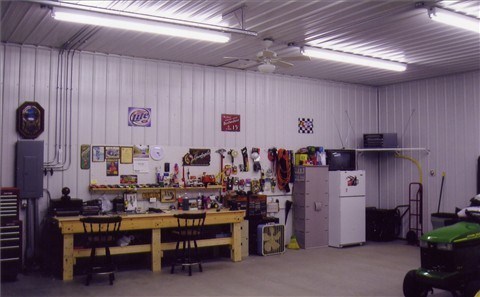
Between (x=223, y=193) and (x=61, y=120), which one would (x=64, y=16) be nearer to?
(x=61, y=120)

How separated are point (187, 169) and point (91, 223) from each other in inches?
97.2

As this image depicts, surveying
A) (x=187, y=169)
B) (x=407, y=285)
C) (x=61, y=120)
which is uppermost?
(x=61, y=120)

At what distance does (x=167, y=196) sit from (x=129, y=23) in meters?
3.48

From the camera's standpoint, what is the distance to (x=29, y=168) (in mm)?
6961

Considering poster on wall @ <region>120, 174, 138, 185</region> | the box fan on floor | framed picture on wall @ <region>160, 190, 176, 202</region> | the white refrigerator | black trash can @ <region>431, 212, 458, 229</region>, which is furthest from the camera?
the white refrigerator

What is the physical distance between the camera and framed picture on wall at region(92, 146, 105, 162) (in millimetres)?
7668

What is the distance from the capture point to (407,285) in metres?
5.65

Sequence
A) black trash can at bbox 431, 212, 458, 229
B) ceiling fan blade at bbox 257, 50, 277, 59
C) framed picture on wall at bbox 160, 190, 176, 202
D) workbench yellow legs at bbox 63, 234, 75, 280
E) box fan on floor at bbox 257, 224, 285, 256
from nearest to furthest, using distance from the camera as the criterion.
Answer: ceiling fan blade at bbox 257, 50, 277, 59 → workbench yellow legs at bbox 63, 234, 75, 280 → framed picture on wall at bbox 160, 190, 176, 202 → box fan on floor at bbox 257, 224, 285, 256 → black trash can at bbox 431, 212, 458, 229

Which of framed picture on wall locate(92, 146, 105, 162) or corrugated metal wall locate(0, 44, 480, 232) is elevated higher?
corrugated metal wall locate(0, 44, 480, 232)

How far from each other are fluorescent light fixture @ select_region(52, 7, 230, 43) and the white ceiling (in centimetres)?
16

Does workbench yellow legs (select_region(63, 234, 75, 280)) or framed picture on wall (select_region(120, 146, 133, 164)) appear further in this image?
framed picture on wall (select_region(120, 146, 133, 164))

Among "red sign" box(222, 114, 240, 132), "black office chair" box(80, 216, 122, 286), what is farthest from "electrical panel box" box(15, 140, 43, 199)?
"red sign" box(222, 114, 240, 132)

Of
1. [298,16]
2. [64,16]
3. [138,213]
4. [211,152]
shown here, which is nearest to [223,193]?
[211,152]

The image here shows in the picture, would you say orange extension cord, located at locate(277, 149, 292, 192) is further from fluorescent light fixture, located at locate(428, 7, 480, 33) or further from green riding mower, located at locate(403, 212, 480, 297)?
fluorescent light fixture, located at locate(428, 7, 480, 33)
